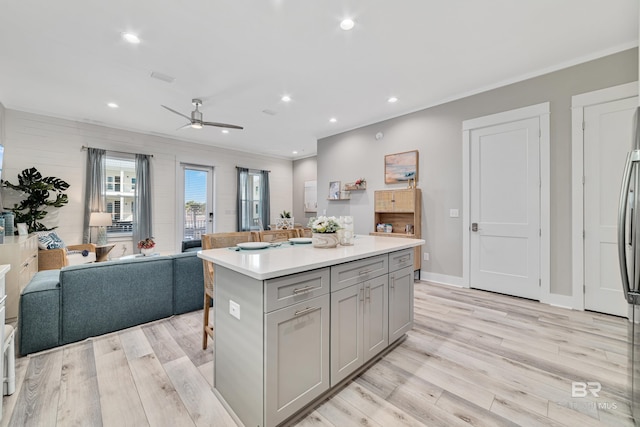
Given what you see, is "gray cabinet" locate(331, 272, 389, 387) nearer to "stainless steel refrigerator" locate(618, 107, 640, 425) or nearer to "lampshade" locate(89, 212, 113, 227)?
"stainless steel refrigerator" locate(618, 107, 640, 425)

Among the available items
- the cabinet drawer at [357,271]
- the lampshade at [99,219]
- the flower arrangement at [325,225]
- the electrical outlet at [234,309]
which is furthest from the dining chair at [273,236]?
the lampshade at [99,219]

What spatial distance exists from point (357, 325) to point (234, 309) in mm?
868

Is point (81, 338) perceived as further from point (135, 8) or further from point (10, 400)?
point (135, 8)

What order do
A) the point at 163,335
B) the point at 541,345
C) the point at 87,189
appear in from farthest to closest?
the point at 87,189 < the point at 163,335 < the point at 541,345

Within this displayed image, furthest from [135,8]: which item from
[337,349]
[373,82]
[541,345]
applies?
[541,345]

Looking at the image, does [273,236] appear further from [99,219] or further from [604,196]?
[99,219]

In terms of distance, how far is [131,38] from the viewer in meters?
2.66

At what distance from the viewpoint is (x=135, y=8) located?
2287 millimetres

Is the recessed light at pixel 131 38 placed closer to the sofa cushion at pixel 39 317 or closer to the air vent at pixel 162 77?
the air vent at pixel 162 77

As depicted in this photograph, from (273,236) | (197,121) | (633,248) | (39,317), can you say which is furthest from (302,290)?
(197,121)

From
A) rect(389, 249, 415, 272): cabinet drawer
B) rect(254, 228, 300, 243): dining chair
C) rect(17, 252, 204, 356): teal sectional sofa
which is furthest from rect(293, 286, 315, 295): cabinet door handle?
rect(17, 252, 204, 356): teal sectional sofa

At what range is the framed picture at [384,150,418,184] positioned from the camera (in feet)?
15.1

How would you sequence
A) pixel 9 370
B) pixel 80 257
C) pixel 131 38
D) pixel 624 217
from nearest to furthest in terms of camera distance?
1. pixel 624 217
2. pixel 9 370
3. pixel 131 38
4. pixel 80 257

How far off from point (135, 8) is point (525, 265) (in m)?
5.12
